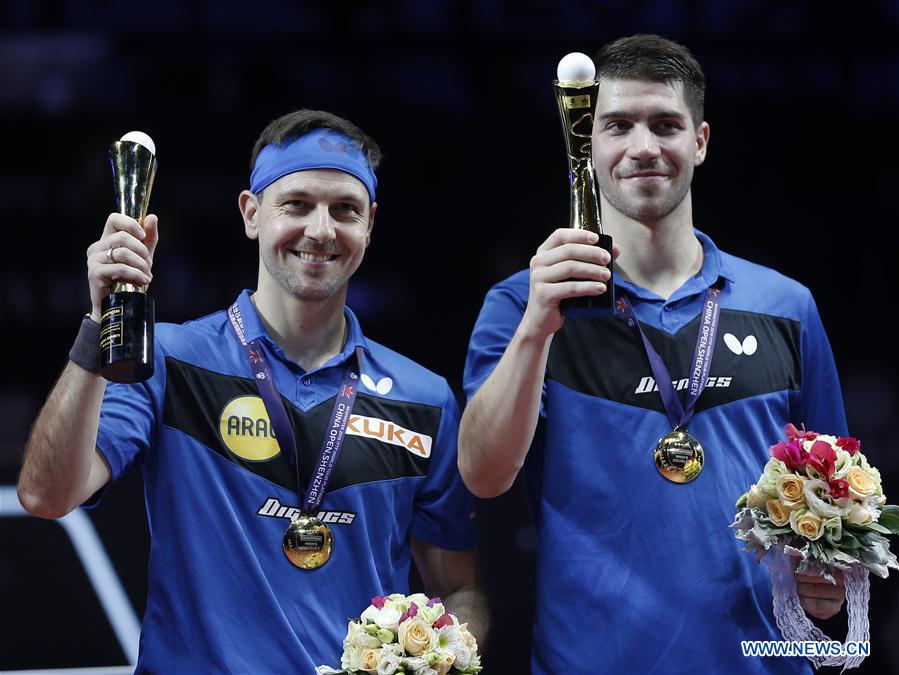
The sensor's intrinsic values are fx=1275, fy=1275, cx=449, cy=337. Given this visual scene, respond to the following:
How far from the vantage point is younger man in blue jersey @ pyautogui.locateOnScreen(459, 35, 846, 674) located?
3.06 meters

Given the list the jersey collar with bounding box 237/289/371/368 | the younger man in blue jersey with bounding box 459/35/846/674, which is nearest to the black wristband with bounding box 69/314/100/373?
the jersey collar with bounding box 237/289/371/368

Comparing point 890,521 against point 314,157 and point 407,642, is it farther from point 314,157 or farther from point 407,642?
point 314,157

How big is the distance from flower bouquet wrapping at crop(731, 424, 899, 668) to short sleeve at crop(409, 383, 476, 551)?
0.75 meters

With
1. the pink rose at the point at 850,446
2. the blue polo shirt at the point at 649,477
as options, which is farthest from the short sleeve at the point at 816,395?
the pink rose at the point at 850,446

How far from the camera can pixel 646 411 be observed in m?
3.20

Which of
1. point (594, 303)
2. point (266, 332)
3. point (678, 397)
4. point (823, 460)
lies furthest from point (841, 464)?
point (266, 332)

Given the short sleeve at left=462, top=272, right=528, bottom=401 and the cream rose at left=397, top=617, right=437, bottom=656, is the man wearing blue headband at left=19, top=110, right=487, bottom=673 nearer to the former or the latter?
the cream rose at left=397, top=617, right=437, bottom=656

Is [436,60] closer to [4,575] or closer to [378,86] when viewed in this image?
[378,86]

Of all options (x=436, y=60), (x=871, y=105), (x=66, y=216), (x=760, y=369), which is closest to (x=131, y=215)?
(x=760, y=369)

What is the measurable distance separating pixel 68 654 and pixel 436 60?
3924 mm

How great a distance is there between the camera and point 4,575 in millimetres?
4195

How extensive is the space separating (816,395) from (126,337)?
1.83m

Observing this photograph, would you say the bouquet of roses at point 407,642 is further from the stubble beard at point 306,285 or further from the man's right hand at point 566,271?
the stubble beard at point 306,285

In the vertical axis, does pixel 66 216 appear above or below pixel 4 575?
above
